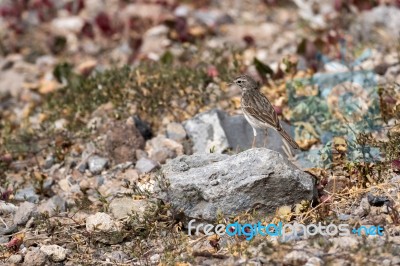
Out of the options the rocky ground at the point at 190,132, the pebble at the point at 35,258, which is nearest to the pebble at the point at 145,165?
the rocky ground at the point at 190,132

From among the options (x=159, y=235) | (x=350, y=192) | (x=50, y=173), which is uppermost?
(x=350, y=192)

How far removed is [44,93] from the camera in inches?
408

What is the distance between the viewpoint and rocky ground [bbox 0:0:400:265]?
630 centimetres

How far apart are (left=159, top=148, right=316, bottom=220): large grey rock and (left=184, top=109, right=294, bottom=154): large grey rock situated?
4.54 ft

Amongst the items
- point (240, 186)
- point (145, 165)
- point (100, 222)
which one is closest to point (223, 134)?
point (145, 165)

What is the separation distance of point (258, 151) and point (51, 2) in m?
8.11

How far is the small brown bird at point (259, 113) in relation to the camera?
7457 mm

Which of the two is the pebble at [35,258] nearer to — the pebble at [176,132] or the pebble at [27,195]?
the pebble at [27,195]

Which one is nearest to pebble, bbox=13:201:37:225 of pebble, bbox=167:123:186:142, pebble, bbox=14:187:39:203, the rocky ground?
the rocky ground

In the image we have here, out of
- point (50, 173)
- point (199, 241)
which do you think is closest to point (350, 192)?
point (199, 241)

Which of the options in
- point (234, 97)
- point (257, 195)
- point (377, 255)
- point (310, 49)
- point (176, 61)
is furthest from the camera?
point (176, 61)

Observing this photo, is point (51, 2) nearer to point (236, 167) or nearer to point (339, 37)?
point (339, 37)

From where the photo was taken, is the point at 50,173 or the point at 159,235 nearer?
the point at 159,235

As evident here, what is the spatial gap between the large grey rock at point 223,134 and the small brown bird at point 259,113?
30cm
